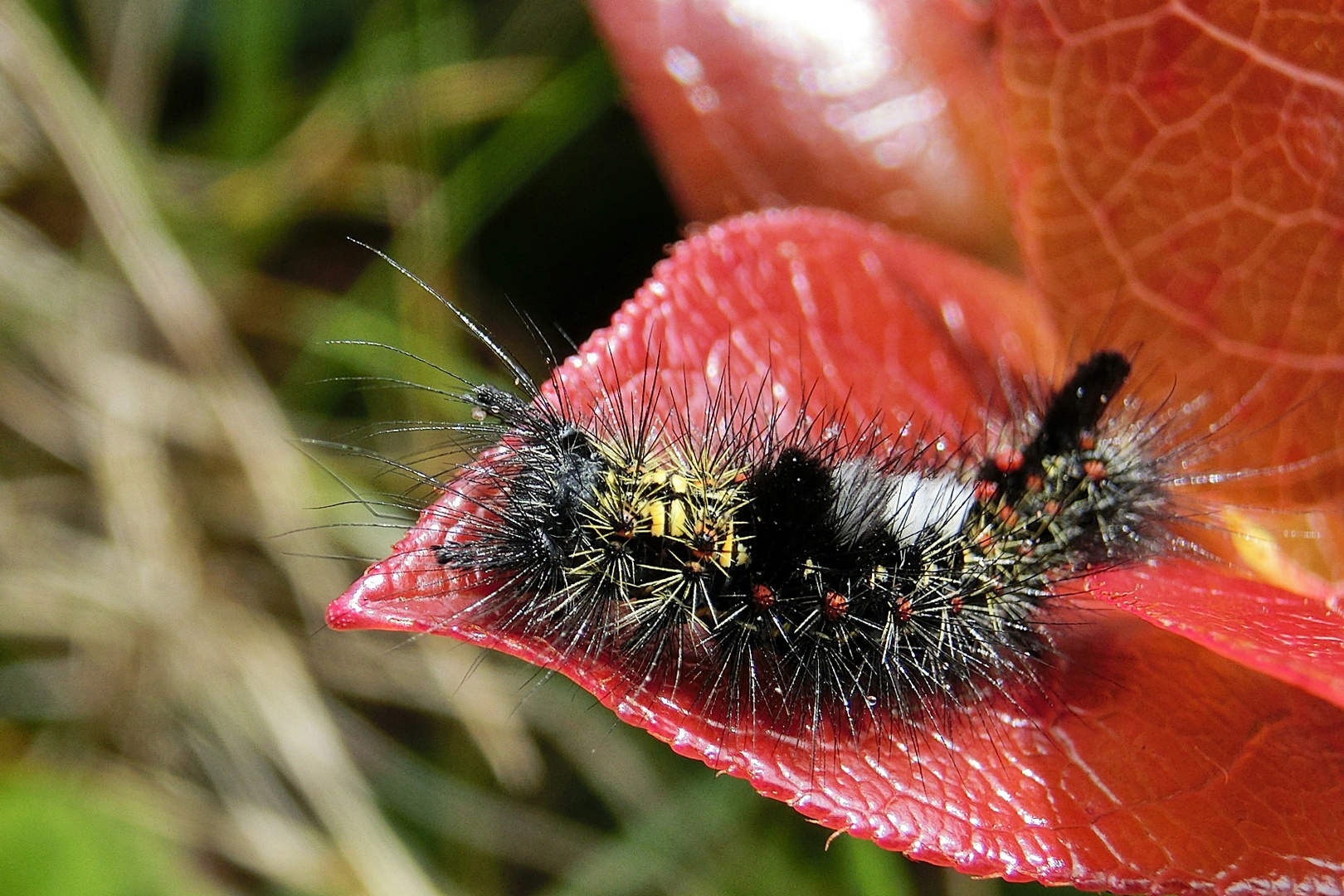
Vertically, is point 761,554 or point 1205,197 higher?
point 1205,197

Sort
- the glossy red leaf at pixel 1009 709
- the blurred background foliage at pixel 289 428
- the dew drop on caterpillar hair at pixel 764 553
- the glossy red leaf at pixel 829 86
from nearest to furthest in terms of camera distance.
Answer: the glossy red leaf at pixel 1009 709, the dew drop on caterpillar hair at pixel 764 553, the glossy red leaf at pixel 829 86, the blurred background foliage at pixel 289 428

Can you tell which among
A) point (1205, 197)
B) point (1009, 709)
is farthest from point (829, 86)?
point (1009, 709)

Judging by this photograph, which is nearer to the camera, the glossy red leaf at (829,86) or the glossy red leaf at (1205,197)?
the glossy red leaf at (1205,197)

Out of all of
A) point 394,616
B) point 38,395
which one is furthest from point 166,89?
point 394,616

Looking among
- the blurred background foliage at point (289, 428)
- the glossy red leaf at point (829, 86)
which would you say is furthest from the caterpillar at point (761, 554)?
the blurred background foliage at point (289, 428)

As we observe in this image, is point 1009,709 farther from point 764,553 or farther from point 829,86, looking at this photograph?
point 829,86

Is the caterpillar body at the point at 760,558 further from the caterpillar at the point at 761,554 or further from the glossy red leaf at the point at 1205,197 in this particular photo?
the glossy red leaf at the point at 1205,197

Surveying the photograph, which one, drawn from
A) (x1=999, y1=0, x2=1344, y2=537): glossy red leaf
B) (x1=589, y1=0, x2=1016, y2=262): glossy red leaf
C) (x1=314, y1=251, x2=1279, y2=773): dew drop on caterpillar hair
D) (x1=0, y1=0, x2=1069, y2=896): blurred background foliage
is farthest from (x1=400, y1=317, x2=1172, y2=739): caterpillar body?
(x1=0, y1=0, x2=1069, y2=896): blurred background foliage
